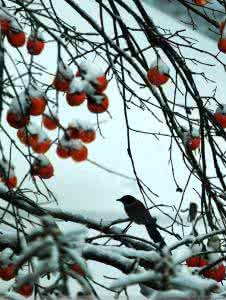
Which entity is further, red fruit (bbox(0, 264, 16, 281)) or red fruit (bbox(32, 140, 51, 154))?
red fruit (bbox(0, 264, 16, 281))

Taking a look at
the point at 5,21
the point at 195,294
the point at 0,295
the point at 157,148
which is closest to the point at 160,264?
the point at 195,294

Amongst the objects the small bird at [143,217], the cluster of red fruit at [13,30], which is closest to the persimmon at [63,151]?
the cluster of red fruit at [13,30]

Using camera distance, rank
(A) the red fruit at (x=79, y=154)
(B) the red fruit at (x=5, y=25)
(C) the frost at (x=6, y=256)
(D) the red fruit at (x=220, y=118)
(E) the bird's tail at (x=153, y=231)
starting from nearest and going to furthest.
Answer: (A) the red fruit at (x=79, y=154), (B) the red fruit at (x=5, y=25), (C) the frost at (x=6, y=256), (D) the red fruit at (x=220, y=118), (E) the bird's tail at (x=153, y=231)

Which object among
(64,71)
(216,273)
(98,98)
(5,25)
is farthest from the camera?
(216,273)

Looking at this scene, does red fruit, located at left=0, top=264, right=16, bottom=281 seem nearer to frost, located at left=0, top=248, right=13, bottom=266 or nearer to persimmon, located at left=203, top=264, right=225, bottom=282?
frost, located at left=0, top=248, right=13, bottom=266

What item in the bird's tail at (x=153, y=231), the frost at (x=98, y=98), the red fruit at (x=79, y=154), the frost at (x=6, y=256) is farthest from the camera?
the bird's tail at (x=153, y=231)

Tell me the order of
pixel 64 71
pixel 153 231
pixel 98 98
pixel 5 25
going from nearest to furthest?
pixel 98 98 → pixel 64 71 → pixel 5 25 → pixel 153 231

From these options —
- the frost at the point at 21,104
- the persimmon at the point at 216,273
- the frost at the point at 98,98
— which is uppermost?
the frost at the point at 21,104

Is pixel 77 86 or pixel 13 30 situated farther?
pixel 13 30

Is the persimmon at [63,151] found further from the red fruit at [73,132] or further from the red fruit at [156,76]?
the red fruit at [156,76]

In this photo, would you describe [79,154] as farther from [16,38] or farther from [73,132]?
[16,38]

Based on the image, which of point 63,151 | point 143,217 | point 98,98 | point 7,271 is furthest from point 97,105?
point 143,217

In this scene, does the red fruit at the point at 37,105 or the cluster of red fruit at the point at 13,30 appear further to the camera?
the cluster of red fruit at the point at 13,30

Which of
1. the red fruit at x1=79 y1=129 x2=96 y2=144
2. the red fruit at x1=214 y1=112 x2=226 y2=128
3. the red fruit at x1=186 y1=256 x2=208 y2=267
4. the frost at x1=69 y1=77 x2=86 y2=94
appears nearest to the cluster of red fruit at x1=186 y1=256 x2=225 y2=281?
the red fruit at x1=186 y1=256 x2=208 y2=267
